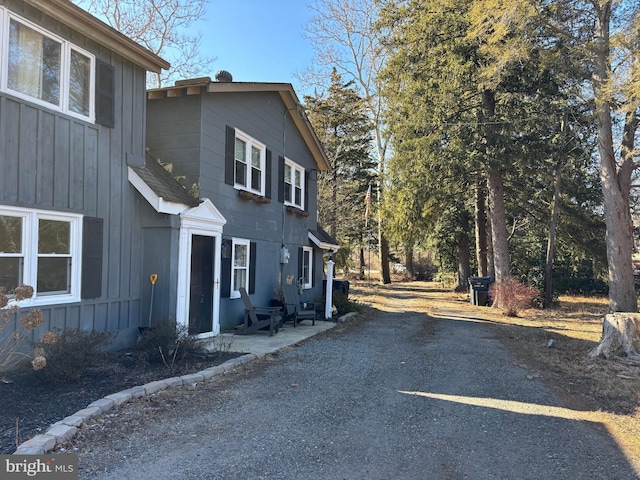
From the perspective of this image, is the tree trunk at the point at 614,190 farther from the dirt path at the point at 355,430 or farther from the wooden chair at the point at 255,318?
the wooden chair at the point at 255,318

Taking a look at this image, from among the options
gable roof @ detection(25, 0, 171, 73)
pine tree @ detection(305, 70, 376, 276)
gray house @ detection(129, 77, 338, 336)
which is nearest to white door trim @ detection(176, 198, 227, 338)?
gray house @ detection(129, 77, 338, 336)

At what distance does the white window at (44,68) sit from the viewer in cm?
572

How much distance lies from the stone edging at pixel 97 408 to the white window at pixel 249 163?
5.22m

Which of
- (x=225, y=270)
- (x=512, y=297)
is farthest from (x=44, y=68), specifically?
(x=512, y=297)

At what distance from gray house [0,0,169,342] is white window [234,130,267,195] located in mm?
2910

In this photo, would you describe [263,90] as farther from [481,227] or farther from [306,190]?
[481,227]

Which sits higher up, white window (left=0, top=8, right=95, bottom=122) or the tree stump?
white window (left=0, top=8, right=95, bottom=122)

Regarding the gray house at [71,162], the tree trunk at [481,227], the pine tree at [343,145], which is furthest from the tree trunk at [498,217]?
the gray house at [71,162]

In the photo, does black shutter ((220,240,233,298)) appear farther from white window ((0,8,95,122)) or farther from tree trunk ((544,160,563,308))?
tree trunk ((544,160,563,308))

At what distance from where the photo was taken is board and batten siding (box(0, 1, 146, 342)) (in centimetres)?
578

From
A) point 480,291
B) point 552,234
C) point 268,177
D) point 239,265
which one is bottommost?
point 480,291

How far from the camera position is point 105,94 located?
7.18 m

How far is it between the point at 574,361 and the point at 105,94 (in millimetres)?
9271

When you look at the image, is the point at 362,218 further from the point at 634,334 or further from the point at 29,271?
the point at 29,271
